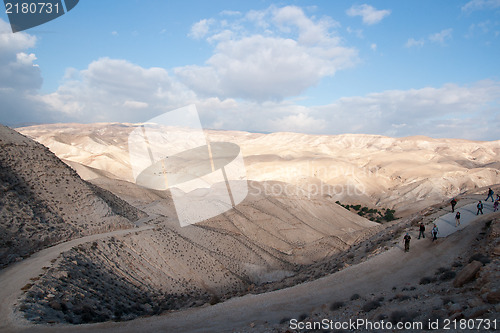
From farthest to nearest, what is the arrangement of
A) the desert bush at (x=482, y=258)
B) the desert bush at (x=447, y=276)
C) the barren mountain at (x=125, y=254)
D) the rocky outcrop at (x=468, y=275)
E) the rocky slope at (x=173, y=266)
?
the barren mountain at (x=125, y=254), the rocky slope at (x=173, y=266), the desert bush at (x=447, y=276), the desert bush at (x=482, y=258), the rocky outcrop at (x=468, y=275)

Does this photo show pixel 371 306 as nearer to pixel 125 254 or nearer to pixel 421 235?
pixel 421 235

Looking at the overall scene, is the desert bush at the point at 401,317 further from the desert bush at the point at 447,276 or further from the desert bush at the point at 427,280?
the desert bush at the point at 427,280

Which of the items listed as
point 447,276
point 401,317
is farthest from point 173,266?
point 447,276

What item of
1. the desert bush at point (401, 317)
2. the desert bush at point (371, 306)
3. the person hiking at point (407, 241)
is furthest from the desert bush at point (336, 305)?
the person hiking at point (407, 241)

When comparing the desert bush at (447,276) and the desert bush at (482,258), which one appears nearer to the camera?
the desert bush at (482,258)

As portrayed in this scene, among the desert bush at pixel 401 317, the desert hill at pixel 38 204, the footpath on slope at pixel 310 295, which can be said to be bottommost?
the footpath on slope at pixel 310 295

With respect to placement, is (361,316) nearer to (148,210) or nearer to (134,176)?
(148,210)

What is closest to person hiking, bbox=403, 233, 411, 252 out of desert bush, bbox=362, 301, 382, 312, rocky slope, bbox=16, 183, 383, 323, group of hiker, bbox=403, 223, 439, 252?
group of hiker, bbox=403, 223, 439, 252
